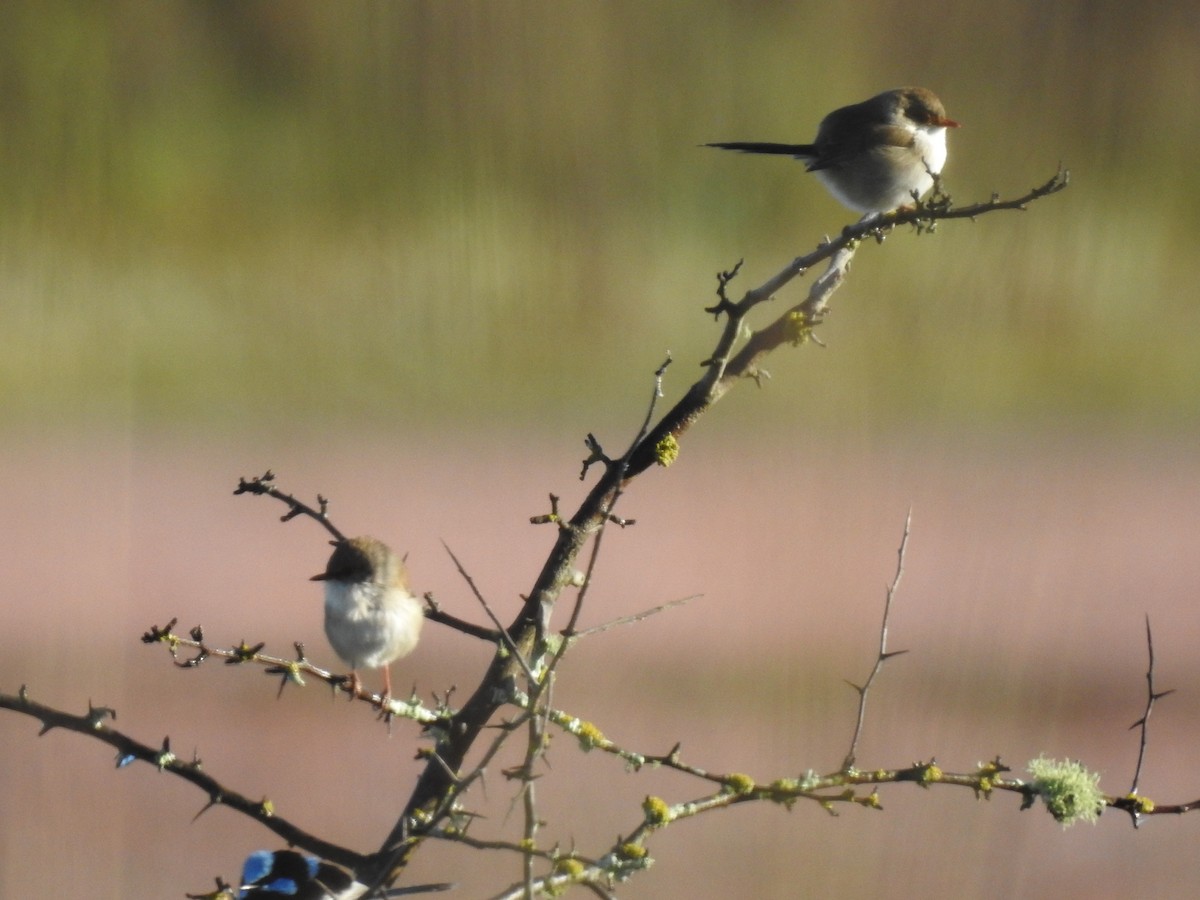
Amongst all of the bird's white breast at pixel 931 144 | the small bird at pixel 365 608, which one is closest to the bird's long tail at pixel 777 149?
the bird's white breast at pixel 931 144

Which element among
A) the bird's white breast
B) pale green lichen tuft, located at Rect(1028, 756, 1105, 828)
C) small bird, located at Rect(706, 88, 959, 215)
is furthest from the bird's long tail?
pale green lichen tuft, located at Rect(1028, 756, 1105, 828)

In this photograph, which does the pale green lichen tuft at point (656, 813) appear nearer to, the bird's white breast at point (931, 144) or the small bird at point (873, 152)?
the small bird at point (873, 152)

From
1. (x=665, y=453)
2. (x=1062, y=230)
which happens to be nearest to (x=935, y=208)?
(x=665, y=453)

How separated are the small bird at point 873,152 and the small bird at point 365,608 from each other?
2.81 feet

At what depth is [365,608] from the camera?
209 centimetres

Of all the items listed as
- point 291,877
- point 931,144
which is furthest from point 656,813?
point 931,144

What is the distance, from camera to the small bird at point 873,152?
2123mm

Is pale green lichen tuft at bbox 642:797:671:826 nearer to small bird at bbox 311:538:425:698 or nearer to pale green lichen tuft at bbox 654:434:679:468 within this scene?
pale green lichen tuft at bbox 654:434:679:468

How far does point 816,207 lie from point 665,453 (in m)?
5.28

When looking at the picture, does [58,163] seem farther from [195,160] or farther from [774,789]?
[774,789]

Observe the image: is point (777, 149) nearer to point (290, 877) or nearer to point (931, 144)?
point (931, 144)

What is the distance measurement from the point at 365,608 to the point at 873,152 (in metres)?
1.04

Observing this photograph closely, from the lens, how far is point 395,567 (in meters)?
2.09

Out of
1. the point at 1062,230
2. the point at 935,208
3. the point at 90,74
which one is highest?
the point at 1062,230
